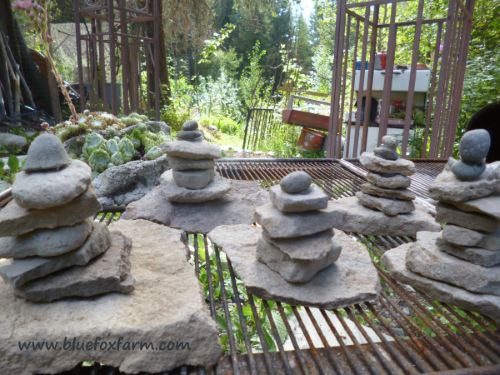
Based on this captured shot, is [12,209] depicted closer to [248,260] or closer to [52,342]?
[52,342]

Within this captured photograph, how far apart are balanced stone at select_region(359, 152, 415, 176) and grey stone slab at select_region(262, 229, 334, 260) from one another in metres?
0.84

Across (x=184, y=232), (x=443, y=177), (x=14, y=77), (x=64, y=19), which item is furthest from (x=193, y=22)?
(x=443, y=177)

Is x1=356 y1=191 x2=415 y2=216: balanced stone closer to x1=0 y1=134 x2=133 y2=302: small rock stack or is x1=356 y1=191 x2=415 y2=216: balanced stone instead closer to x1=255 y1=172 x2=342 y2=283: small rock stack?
x1=255 y1=172 x2=342 y2=283: small rock stack

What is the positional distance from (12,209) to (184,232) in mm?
982

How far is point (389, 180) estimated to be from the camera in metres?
2.38

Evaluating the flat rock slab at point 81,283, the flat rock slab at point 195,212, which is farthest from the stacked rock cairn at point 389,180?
the flat rock slab at point 81,283

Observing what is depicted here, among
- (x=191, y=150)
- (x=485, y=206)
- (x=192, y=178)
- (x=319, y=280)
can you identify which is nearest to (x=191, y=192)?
(x=192, y=178)

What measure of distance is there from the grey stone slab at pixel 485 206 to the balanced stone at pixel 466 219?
3 centimetres

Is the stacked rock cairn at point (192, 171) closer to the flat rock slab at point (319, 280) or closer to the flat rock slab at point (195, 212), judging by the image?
the flat rock slab at point (195, 212)

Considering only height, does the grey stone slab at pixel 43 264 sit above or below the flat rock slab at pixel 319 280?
above

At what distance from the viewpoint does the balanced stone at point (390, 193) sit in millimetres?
2396

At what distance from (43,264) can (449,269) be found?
1.63 meters

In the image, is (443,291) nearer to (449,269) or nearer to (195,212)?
(449,269)

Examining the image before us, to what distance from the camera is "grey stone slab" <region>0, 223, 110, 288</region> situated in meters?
1.37
